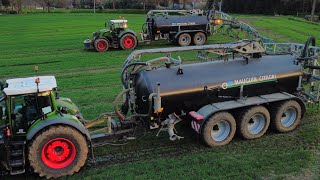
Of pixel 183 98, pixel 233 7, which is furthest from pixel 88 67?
pixel 233 7

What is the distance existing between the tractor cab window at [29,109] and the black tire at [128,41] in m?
17.3

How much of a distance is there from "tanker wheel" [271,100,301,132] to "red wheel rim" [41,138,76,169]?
580 centimetres

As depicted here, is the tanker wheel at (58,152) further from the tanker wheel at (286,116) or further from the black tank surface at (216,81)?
the tanker wheel at (286,116)

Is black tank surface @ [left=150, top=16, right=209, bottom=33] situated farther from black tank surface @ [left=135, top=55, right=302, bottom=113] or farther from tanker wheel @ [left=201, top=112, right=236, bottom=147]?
tanker wheel @ [left=201, top=112, right=236, bottom=147]

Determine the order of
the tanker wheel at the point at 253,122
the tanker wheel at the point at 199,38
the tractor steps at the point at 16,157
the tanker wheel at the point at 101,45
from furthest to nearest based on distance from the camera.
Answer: the tanker wheel at the point at 199,38
the tanker wheel at the point at 101,45
the tanker wheel at the point at 253,122
the tractor steps at the point at 16,157

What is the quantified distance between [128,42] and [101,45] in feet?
6.28

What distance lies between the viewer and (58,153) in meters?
8.30

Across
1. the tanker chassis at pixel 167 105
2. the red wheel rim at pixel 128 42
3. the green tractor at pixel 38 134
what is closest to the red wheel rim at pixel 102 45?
the red wheel rim at pixel 128 42

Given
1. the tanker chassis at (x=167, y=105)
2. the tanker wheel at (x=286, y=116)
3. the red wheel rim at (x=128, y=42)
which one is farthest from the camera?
the red wheel rim at (x=128, y=42)

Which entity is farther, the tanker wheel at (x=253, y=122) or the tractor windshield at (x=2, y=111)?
the tanker wheel at (x=253, y=122)

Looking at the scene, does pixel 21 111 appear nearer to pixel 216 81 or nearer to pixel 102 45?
pixel 216 81

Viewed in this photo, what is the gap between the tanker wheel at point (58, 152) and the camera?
7945 millimetres

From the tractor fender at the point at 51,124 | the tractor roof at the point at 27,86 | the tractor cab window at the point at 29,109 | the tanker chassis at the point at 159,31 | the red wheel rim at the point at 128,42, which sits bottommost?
the tractor fender at the point at 51,124

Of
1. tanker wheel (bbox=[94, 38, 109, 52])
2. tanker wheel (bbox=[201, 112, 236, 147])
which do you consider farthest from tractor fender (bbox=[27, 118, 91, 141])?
tanker wheel (bbox=[94, 38, 109, 52])
